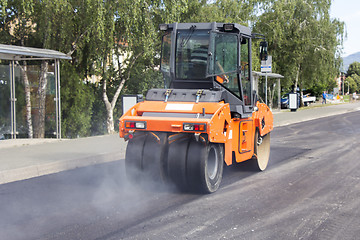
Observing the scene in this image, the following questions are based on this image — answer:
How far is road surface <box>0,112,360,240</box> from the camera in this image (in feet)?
17.0

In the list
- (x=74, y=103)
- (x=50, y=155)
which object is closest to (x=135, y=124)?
(x=50, y=155)

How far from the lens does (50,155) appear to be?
10.9 meters

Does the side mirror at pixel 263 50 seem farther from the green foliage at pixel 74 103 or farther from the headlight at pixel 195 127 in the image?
the green foliage at pixel 74 103

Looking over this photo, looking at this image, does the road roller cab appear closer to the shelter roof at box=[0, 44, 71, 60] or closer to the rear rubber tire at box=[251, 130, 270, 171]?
the rear rubber tire at box=[251, 130, 270, 171]

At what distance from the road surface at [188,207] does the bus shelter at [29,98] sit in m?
6.00

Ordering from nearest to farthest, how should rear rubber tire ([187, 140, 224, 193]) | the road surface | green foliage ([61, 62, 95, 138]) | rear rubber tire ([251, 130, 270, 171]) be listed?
the road surface < rear rubber tire ([187, 140, 224, 193]) < rear rubber tire ([251, 130, 270, 171]) < green foliage ([61, 62, 95, 138])

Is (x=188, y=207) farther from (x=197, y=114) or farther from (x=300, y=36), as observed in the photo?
(x=300, y=36)

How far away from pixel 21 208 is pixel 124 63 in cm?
1635

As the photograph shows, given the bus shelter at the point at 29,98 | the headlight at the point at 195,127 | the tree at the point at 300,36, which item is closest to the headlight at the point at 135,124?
the headlight at the point at 195,127

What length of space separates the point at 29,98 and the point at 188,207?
11.2 meters

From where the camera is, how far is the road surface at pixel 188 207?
519 centimetres

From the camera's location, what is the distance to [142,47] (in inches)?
766

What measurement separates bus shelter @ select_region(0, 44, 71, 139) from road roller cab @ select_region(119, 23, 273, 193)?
7127 millimetres

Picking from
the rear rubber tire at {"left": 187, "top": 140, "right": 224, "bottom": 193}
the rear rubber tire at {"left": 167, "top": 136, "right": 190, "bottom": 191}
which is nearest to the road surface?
the rear rubber tire at {"left": 187, "top": 140, "right": 224, "bottom": 193}
